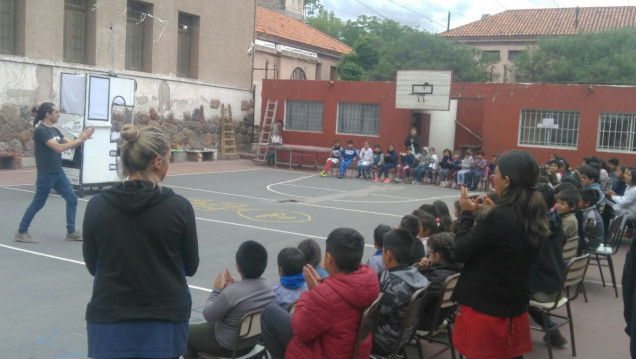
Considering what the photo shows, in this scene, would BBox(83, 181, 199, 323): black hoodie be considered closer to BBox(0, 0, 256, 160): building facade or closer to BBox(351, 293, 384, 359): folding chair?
BBox(351, 293, 384, 359): folding chair

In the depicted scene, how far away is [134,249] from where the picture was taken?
9.62 feet

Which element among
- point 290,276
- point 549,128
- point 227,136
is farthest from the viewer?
point 227,136

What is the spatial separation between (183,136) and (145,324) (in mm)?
21818

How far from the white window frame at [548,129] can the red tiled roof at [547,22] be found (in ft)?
80.4

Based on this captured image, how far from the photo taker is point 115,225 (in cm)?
294

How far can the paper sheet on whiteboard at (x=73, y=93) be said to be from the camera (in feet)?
44.7

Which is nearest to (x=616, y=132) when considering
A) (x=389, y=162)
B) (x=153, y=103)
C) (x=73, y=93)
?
(x=389, y=162)

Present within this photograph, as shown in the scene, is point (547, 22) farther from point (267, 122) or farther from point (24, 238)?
point (24, 238)

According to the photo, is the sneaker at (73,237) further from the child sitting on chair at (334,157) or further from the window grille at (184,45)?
the window grille at (184,45)

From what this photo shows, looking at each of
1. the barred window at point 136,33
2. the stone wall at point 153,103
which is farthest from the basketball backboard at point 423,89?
the barred window at point 136,33

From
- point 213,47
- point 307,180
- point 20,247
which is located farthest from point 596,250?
point 213,47

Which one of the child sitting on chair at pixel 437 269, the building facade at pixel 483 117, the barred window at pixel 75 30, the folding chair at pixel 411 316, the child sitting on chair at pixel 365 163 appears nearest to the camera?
the folding chair at pixel 411 316

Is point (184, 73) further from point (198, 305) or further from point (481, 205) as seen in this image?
point (481, 205)

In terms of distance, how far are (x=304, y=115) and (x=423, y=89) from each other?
541cm
